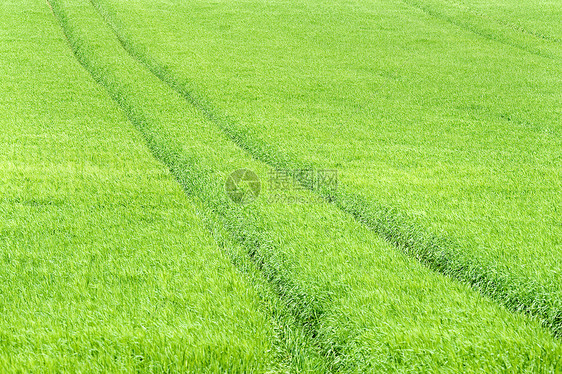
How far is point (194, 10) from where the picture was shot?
99.2 feet

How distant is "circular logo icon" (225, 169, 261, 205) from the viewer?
9.41 m

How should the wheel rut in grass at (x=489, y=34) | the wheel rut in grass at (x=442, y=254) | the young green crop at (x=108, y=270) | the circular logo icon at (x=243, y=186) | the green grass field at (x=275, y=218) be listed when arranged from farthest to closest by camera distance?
the wheel rut in grass at (x=489, y=34), the circular logo icon at (x=243, y=186), the wheel rut in grass at (x=442, y=254), the green grass field at (x=275, y=218), the young green crop at (x=108, y=270)

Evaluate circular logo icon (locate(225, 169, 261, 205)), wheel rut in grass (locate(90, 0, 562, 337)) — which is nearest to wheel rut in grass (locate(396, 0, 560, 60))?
wheel rut in grass (locate(90, 0, 562, 337))

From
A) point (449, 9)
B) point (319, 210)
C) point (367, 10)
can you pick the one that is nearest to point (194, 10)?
point (367, 10)

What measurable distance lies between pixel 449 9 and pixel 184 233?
30.7 m

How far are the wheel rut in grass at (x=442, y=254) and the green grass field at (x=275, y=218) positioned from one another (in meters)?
0.03

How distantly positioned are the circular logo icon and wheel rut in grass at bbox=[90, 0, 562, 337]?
3.25 ft

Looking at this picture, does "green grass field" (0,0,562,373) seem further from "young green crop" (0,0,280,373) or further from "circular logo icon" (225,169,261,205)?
"circular logo icon" (225,169,261,205)

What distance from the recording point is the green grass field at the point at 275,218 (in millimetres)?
5281

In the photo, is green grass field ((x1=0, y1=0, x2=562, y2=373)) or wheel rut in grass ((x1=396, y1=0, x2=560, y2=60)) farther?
wheel rut in grass ((x1=396, y1=0, x2=560, y2=60))

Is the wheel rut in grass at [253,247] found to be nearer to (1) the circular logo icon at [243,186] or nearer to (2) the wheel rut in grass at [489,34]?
(1) the circular logo icon at [243,186]

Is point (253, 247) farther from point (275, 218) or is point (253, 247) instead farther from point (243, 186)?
point (243, 186)

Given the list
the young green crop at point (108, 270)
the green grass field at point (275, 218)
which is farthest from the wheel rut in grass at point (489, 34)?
the young green crop at point (108, 270)

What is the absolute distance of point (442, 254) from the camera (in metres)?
7.59
